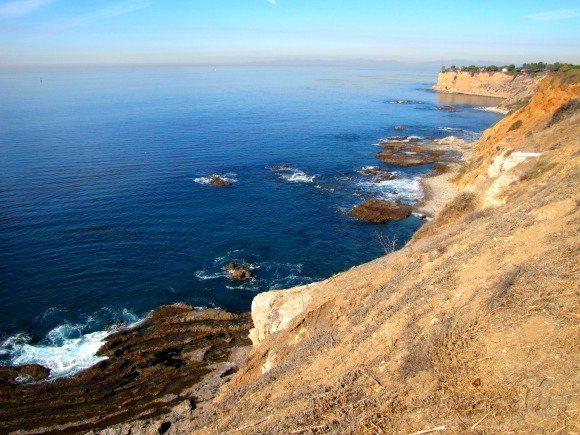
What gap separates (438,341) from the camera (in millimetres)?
12672

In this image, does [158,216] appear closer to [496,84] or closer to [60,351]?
[60,351]

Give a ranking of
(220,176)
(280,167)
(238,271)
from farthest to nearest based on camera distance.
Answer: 1. (280,167)
2. (220,176)
3. (238,271)

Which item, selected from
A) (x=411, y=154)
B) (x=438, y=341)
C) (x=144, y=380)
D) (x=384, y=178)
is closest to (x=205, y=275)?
(x=144, y=380)

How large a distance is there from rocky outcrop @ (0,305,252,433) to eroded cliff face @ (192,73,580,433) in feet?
15.9

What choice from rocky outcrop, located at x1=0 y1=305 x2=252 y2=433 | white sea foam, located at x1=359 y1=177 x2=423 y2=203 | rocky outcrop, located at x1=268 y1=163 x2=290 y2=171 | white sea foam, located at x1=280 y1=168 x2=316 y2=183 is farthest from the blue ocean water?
rocky outcrop, located at x1=0 y1=305 x2=252 y2=433

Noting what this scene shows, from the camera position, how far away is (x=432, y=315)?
14.7 m

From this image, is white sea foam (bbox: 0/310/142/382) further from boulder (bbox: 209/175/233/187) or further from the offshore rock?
boulder (bbox: 209/175/233/187)

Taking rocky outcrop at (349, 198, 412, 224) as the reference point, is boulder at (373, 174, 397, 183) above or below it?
above

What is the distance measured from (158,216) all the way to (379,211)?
27.8 m

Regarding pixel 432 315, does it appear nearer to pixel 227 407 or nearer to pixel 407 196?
pixel 227 407

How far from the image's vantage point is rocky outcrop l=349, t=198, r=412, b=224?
→ 4991 centimetres

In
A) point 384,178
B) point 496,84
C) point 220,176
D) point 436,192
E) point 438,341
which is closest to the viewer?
point 438,341

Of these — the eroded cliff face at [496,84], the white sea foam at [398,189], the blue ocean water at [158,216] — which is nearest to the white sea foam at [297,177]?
the blue ocean water at [158,216]

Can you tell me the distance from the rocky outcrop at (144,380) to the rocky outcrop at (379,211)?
76.4 ft
